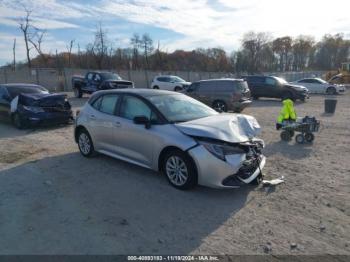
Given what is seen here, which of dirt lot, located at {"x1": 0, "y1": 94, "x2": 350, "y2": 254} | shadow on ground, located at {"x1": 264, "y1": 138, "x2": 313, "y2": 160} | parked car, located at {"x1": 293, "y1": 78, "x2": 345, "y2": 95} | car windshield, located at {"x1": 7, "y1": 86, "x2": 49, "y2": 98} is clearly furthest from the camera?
parked car, located at {"x1": 293, "y1": 78, "x2": 345, "y2": 95}

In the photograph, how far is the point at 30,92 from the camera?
42.0ft

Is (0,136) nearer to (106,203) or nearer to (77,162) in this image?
(77,162)

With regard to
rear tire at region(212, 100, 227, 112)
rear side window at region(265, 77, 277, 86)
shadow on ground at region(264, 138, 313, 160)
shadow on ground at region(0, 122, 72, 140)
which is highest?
rear side window at region(265, 77, 277, 86)

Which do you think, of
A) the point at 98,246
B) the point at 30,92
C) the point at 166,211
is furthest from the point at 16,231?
the point at 30,92

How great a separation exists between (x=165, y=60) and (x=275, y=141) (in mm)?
68902

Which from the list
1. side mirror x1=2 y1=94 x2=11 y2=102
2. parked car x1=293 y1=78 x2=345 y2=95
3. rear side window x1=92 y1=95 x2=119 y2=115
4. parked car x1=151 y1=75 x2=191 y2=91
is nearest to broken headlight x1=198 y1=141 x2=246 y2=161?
rear side window x1=92 y1=95 x2=119 y2=115

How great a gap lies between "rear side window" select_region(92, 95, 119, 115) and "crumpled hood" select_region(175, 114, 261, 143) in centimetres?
185

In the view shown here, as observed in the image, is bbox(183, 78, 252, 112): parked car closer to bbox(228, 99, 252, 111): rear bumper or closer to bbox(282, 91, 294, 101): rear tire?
bbox(228, 99, 252, 111): rear bumper

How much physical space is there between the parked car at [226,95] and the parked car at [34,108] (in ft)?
21.7

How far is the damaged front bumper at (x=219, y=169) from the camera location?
194 inches

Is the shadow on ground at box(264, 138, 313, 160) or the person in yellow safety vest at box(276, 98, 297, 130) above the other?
the person in yellow safety vest at box(276, 98, 297, 130)

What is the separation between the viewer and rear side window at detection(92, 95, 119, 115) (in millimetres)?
6750

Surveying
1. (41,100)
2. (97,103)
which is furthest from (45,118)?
(97,103)

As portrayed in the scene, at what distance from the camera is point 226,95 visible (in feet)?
49.9
